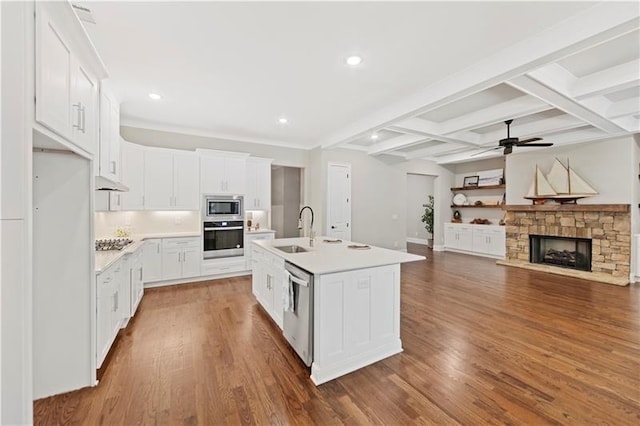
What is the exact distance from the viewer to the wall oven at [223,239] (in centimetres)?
496

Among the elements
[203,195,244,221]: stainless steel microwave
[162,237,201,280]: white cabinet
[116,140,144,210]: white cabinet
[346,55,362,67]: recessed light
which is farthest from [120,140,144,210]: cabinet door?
[346,55,362,67]: recessed light

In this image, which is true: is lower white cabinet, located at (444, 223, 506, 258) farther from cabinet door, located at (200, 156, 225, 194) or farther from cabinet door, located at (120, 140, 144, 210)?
cabinet door, located at (120, 140, 144, 210)

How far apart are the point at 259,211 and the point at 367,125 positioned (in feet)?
9.68

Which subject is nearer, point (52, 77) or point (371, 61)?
point (52, 77)

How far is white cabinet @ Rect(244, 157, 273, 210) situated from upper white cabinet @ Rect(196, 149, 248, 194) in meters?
0.18

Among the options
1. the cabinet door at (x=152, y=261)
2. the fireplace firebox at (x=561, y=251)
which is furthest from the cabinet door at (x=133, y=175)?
the fireplace firebox at (x=561, y=251)

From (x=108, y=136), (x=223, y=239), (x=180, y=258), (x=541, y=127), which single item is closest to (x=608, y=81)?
(x=541, y=127)

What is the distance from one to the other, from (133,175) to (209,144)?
152cm

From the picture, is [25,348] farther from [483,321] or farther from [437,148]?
[437,148]

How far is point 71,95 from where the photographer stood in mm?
1698

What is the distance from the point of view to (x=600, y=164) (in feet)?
17.5

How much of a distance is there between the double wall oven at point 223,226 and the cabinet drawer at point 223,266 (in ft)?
0.38

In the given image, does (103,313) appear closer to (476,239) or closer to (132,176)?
(132,176)

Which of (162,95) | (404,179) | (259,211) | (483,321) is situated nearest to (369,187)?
(404,179)
